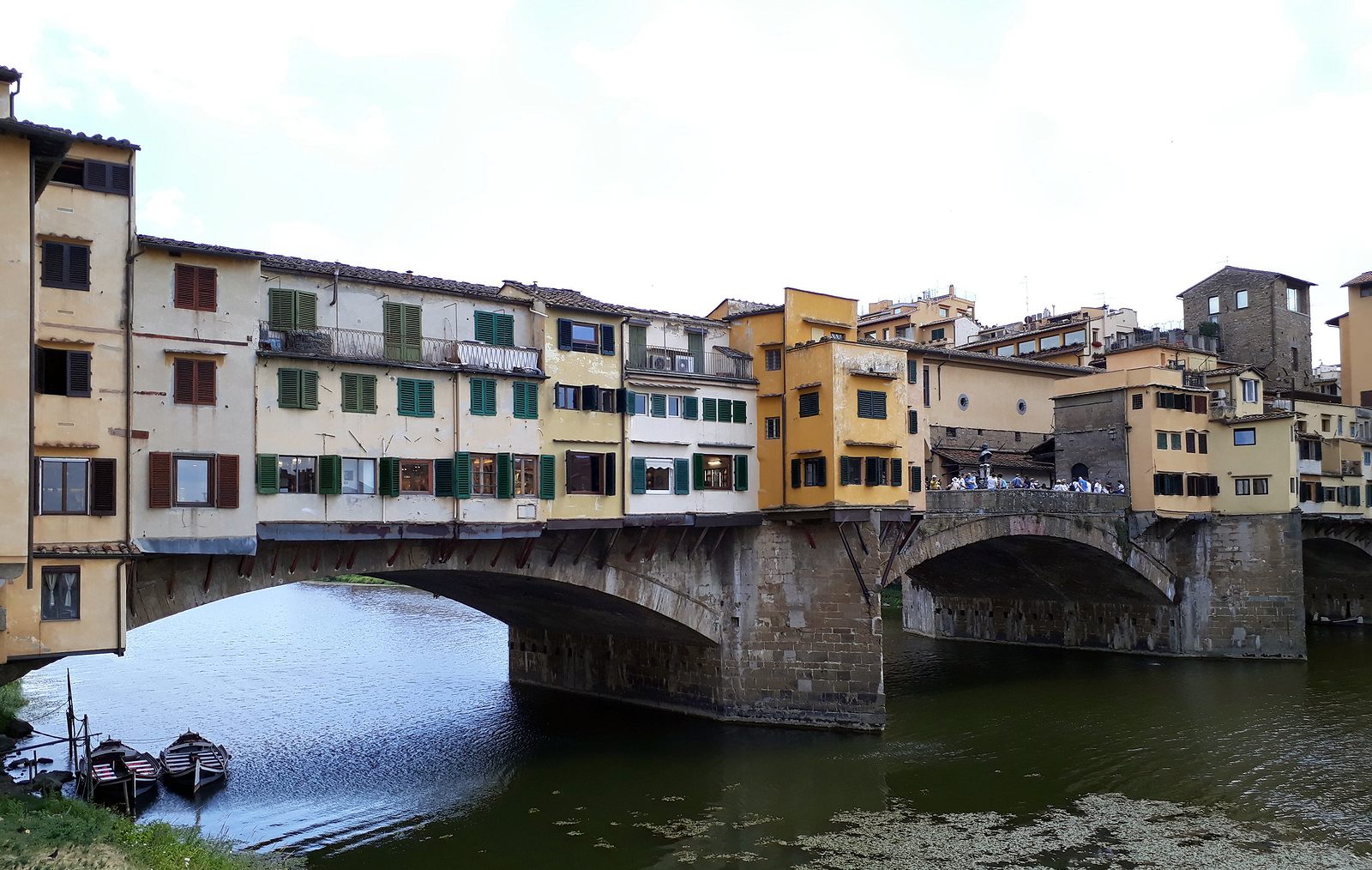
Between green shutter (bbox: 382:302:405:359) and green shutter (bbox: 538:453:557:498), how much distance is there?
4978mm

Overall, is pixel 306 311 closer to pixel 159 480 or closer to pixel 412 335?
pixel 412 335

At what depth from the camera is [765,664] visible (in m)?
35.7

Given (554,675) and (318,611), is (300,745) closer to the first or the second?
(554,675)

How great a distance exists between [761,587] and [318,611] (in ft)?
162

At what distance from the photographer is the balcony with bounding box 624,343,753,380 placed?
3403cm

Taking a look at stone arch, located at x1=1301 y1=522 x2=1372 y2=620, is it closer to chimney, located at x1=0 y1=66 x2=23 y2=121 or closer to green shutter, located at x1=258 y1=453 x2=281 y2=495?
green shutter, located at x1=258 y1=453 x2=281 y2=495

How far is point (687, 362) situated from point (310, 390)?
41.7 feet

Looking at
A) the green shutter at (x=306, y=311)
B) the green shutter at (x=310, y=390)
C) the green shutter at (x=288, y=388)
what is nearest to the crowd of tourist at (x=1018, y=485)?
the green shutter at (x=310, y=390)

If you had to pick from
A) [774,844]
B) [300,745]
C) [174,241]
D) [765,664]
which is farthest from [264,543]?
[765,664]

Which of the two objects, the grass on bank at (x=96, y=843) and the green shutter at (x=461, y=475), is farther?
the green shutter at (x=461, y=475)

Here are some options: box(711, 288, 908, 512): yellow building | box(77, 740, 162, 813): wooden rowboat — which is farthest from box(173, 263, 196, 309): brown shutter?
box(711, 288, 908, 512): yellow building

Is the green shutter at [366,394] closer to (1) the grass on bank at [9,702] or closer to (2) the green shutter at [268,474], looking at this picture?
(2) the green shutter at [268,474]

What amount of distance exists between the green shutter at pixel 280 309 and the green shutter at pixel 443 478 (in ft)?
16.9

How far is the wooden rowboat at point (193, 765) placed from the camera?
28.1 metres
